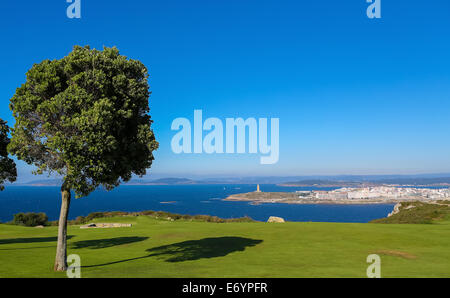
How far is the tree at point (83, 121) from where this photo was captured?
1416 centimetres

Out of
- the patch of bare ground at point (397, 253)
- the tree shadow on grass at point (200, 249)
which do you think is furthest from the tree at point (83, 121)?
the patch of bare ground at point (397, 253)

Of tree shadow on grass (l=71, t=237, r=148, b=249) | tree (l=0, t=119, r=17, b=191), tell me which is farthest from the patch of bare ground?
tree (l=0, t=119, r=17, b=191)

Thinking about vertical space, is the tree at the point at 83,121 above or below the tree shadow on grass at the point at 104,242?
above

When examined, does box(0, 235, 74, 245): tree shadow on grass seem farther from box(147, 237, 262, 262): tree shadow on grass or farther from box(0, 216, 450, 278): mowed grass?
box(147, 237, 262, 262): tree shadow on grass

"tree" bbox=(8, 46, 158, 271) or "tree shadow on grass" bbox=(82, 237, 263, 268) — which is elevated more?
"tree" bbox=(8, 46, 158, 271)

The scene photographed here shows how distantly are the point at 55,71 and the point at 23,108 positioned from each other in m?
2.24

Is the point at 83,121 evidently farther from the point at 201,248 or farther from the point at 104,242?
the point at 104,242

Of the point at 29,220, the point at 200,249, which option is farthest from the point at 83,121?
the point at 29,220

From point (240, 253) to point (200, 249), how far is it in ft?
10.0

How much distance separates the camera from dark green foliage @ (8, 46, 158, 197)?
46.4 feet

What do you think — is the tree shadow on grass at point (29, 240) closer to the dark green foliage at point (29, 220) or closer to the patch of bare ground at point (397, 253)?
the dark green foliage at point (29, 220)
